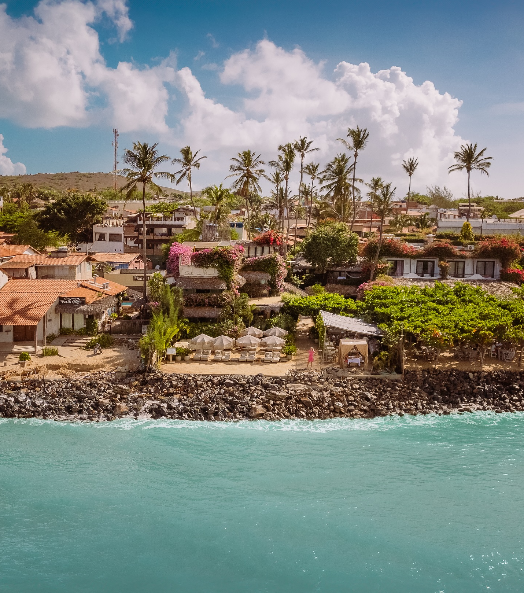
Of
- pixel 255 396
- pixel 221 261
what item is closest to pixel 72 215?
pixel 221 261

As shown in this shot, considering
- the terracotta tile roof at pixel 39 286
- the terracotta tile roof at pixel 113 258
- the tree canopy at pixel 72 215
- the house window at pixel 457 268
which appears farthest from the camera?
the tree canopy at pixel 72 215

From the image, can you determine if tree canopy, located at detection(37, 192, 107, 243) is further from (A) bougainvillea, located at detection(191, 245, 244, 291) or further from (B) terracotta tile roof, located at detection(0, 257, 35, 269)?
(A) bougainvillea, located at detection(191, 245, 244, 291)

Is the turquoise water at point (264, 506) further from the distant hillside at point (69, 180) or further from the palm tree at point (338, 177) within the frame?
the distant hillside at point (69, 180)

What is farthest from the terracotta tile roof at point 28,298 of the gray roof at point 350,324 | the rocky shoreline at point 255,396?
the gray roof at point 350,324

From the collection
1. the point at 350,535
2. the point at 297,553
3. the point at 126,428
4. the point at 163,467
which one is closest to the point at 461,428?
the point at 350,535

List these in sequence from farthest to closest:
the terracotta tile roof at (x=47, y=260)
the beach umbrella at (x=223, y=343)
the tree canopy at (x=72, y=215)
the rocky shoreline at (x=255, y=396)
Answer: the tree canopy at (x=72, y=215) < the terracotta tile roof at (x=47, y=260) < the beach umbrella at (x=223, y=343) < the rocky shoreline at (x=255, y=396)

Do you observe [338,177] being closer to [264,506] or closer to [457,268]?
[457,268]
